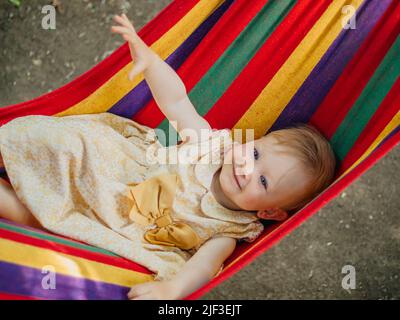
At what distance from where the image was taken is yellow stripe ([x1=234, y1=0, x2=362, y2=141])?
57.9 inches

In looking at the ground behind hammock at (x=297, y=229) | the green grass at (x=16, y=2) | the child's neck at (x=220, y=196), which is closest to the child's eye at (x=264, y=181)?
the child's neck at (x=220, y=196)

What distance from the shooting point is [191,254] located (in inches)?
55.6

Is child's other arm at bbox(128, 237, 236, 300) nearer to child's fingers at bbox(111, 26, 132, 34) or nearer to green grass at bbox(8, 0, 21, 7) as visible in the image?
child's fingers at bbox(111, 26, 132, 34)

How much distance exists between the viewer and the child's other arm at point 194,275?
117cm

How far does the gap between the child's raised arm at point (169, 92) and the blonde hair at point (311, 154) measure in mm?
227

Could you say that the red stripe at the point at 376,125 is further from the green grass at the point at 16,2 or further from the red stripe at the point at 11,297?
the green grass at the point at 16,2

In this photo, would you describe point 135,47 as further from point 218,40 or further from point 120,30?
point 218,40

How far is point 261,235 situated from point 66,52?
138cm

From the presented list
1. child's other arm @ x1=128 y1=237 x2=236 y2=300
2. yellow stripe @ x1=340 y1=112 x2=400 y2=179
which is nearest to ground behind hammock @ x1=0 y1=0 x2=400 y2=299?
child's other arm @ x1=128 y1=237 x2=236 y2=300

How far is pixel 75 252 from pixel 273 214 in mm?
525
